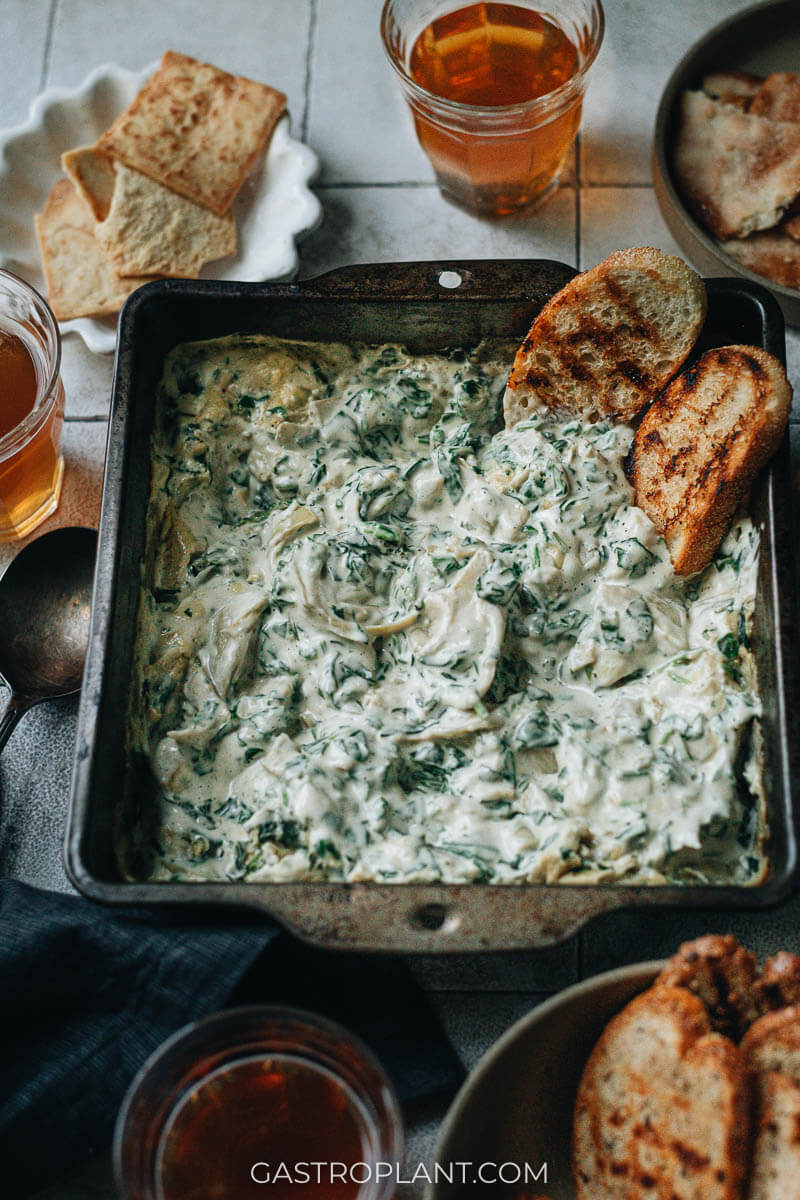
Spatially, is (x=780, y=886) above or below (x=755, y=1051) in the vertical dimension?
above

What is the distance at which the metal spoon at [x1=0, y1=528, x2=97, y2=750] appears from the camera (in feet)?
6.78

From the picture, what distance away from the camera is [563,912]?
5.07ft

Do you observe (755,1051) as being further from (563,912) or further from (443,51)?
(443,51)

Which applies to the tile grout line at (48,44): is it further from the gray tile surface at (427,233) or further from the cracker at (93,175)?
the gray tile surface at (427,233)

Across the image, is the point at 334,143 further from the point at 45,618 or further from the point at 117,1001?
the point at 117,1001

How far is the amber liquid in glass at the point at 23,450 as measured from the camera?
2.10 meters

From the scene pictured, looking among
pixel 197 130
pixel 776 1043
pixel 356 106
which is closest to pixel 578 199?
pixel 356 106

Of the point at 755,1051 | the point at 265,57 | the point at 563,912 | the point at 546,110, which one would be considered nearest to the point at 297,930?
the point at 563,912

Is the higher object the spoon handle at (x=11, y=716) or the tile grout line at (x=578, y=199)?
the tile grout line at (x=578, y=199)

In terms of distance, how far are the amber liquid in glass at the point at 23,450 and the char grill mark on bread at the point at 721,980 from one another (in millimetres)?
1339

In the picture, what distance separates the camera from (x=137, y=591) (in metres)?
1.88

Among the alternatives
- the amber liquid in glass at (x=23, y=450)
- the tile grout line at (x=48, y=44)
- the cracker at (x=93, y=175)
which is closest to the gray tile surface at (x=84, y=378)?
the amber liquid in glass at (x=23, y=450)

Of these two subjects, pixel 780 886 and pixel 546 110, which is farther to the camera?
pixel 546 110

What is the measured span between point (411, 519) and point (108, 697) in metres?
0.58
